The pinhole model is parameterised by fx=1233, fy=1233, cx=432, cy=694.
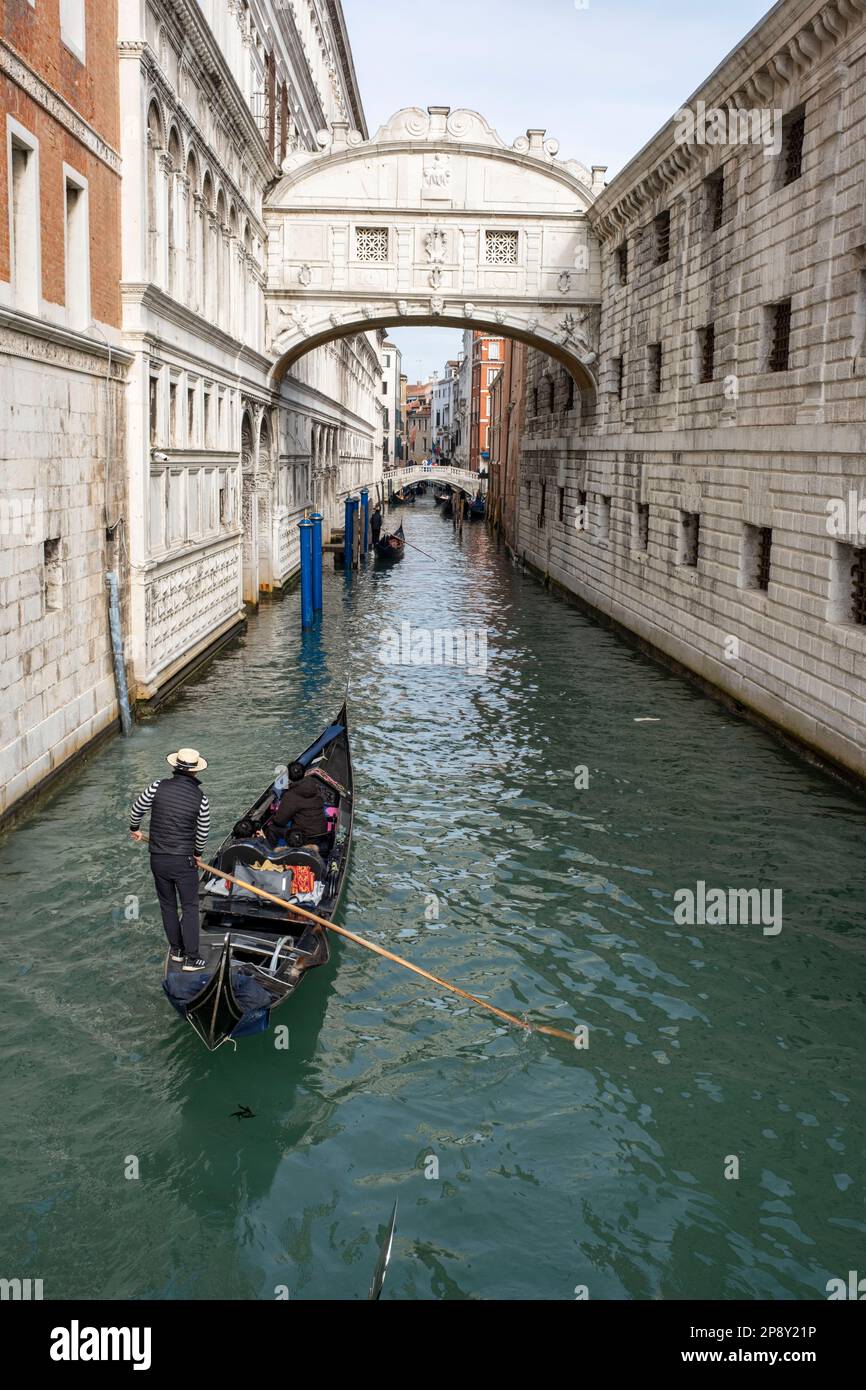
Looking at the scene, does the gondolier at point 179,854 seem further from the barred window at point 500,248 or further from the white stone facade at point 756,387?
the barred window at point 500,248

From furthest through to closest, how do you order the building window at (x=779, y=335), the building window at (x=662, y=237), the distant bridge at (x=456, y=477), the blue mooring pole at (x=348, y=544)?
the distant bridge at (x=456, y=477) < the blue mooring pole at (x=348, y=544) < the building window at (x=662, y=237) < the building window at (x=779, y=335)

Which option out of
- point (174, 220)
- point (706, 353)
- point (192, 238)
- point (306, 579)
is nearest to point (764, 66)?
point (706, 353)

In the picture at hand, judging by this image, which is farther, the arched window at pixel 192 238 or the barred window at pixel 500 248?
the barred window at pixel 500 248

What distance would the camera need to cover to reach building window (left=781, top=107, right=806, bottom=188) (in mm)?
14703

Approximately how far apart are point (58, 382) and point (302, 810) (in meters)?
4.99

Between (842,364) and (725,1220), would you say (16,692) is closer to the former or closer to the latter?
(725,1220)

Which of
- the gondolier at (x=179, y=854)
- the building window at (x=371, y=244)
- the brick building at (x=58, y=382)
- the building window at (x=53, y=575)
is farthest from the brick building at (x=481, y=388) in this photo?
the gondolier at (x=179, y=854)

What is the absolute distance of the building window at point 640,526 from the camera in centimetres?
2198

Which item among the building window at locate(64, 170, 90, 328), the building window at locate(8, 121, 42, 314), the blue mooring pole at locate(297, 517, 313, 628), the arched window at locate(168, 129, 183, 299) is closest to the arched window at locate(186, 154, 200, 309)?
the arched window at locate(168, 129, 183, 299)

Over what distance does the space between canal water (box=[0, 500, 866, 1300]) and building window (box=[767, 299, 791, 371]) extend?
5311 millimetres

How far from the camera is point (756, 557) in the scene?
15922mm

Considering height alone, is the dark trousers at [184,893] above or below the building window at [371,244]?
below

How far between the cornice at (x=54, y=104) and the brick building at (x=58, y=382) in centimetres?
2

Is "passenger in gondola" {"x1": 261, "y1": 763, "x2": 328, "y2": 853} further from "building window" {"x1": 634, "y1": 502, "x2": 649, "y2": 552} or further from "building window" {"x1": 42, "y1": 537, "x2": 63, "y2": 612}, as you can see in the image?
"building window" {"x1": 634, "y1": 502, "x2": 649, "y2": 552}
